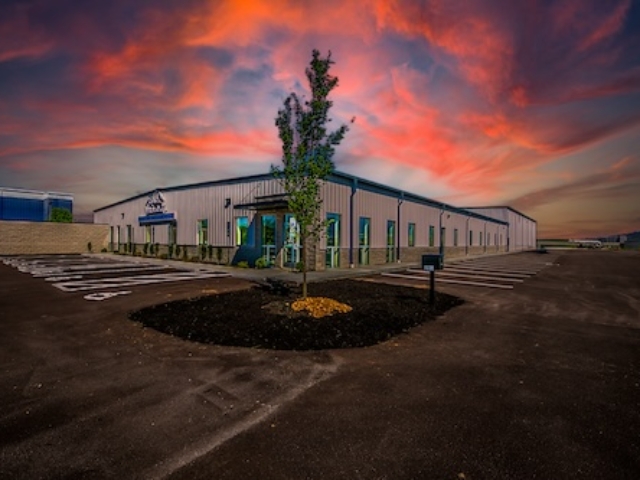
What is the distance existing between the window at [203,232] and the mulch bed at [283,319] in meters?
15.1

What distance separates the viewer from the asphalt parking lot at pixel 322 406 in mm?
2838

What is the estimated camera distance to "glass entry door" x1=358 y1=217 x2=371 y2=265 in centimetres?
2202

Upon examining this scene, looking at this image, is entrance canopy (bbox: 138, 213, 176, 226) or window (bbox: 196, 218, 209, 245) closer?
window (bbox: 196, 218, 209, 245)

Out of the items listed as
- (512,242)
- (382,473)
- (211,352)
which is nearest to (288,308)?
(211,352)

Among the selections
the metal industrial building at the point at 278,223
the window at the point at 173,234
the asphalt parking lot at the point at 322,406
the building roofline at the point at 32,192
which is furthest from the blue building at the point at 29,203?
the asphalt parking lot at the point at 322,406

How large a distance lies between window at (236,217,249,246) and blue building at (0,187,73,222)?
67468 millimetres

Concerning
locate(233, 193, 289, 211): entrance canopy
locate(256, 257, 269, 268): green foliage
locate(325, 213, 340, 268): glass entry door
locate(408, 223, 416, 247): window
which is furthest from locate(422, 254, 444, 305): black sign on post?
locate(408, 223, 416, 247): window

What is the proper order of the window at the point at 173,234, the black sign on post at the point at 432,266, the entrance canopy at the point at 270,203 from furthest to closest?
1. the window at the point at 173,234
2. the entrance canopy at the point at 270,203
3. the black sign on post at the point at 432,266

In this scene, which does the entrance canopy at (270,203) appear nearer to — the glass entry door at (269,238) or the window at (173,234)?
the glass entry door at (269,238)

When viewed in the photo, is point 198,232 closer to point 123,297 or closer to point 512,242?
point 123,297

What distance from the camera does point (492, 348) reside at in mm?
6066

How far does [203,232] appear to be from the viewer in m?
25.3

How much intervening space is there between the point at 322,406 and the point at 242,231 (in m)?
19.1

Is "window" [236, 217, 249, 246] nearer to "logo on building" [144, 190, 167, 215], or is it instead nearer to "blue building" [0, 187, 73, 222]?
"logo on building" [144, 190, 167, 215]
